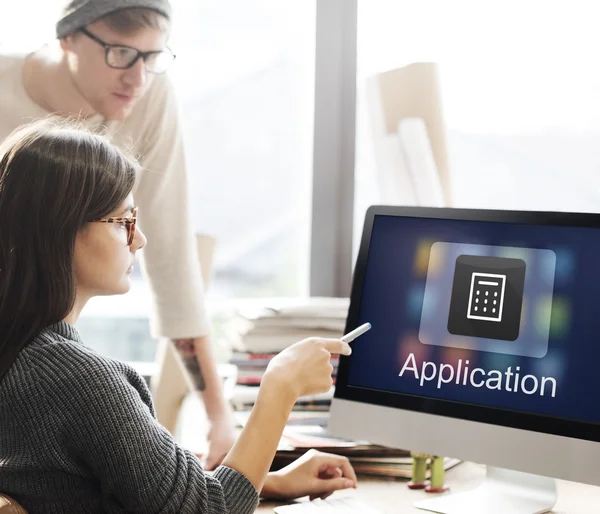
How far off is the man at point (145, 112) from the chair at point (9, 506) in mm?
635

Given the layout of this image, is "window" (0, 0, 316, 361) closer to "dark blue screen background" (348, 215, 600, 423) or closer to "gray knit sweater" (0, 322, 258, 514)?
"dark blue screen background" (348, 215, 600, 423)

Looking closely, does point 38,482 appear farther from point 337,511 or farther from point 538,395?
point 538,395

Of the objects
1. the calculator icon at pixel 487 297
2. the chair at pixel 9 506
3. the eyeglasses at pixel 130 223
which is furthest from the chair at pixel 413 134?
the chair at pixel 9 506

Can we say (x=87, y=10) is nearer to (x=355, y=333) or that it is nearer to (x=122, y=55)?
(x=122, y=55)

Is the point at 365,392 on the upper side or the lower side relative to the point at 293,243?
lower

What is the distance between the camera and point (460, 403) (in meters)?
1.32

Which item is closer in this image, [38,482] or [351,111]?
[38,482]

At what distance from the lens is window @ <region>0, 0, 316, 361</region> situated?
2.26 metres

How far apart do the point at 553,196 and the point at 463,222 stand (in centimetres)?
60

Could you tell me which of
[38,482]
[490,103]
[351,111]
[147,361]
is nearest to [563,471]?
[38,482]

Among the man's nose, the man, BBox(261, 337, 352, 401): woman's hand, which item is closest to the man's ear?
the man

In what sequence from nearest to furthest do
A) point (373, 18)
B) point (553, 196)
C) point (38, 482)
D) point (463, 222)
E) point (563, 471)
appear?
point (38, 482)
point (563, 471)
point (463, 222)
point (553, 196)
point (373, 18)

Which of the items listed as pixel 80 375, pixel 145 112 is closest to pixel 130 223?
pixel 80 375

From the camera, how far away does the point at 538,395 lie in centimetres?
127
